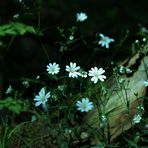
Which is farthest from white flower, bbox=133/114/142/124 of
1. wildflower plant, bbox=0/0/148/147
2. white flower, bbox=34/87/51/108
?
white flower, bbox=34/87/51/108

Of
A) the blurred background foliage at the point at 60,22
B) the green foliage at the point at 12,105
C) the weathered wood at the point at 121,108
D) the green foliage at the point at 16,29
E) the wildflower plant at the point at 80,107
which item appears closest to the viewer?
the wildflower plant at the point at 80,107

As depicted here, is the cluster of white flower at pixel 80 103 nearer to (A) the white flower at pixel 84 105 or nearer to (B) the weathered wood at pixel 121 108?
(A) the white flower at pixel 84 105

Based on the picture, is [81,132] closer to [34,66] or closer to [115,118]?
[115,118]

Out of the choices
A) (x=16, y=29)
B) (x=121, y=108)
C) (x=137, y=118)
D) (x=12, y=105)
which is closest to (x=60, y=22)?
(x=16, y=29)

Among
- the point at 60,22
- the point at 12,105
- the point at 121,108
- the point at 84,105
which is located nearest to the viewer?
the point at 84,105

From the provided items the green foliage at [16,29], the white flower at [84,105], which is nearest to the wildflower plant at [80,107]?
the white flower at [84,105]

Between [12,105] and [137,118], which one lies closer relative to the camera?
[137,118]

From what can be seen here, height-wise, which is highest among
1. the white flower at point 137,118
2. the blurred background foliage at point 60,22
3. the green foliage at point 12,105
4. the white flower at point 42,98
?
the blurred background foliage at point 60,22

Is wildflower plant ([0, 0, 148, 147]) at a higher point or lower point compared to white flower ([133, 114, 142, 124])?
higher

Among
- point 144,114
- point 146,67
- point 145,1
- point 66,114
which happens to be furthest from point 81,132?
point 145,1

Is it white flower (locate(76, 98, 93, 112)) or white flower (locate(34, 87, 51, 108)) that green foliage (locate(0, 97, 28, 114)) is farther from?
white flower (locate(76, 98, 93, 112))

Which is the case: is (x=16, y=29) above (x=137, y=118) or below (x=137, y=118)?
above

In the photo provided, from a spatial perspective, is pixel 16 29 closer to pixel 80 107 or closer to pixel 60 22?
pixel 80 107

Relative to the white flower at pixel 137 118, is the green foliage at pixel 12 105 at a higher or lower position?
higher
